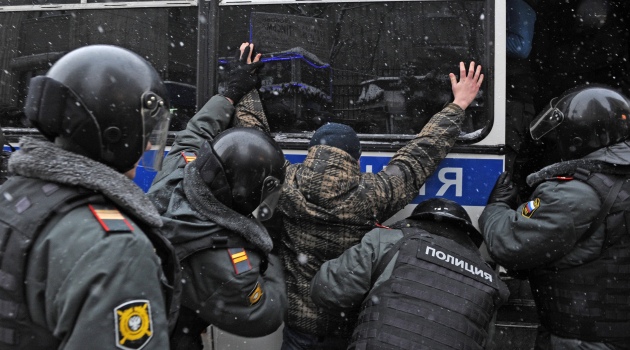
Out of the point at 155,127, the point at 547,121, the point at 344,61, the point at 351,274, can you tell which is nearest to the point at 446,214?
the point at 351,274

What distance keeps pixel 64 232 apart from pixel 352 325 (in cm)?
201

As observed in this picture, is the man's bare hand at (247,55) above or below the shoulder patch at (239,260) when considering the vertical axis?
above

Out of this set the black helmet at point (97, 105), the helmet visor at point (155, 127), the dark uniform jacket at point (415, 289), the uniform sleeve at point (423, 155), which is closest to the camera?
the black helmet at point (97, 105)

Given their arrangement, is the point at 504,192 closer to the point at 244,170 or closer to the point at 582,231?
the point at 582,231

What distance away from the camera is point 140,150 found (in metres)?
1.76

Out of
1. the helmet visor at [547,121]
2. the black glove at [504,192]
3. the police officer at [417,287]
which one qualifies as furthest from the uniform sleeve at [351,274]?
the helmet visor at [547,121]

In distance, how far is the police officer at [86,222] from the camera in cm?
142

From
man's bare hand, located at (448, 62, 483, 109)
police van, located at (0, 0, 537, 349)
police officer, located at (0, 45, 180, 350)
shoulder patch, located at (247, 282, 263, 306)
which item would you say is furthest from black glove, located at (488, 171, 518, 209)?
police officer, located at (0, 45, 180, 350)

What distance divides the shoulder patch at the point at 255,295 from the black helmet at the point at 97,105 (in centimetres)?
88

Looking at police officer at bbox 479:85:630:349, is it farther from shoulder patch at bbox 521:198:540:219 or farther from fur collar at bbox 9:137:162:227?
fur collar at bbox 9:137:162:227

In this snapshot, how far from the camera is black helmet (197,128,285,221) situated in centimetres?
253

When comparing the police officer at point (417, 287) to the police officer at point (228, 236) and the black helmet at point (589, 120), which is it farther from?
the black helmet at point (589, 120)

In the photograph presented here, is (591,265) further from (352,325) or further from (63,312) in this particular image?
(63,312)

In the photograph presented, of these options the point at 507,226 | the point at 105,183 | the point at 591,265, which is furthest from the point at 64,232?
the point at 591,265
